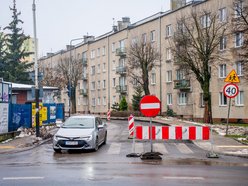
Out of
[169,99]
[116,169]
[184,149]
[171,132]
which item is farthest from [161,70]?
[116,169]

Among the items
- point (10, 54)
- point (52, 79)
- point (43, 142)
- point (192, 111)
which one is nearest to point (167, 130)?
point (43, 142)

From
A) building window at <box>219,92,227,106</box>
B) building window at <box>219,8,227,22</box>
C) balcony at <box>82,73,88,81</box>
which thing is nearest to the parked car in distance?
building window at <box>219,92,227,106</box>

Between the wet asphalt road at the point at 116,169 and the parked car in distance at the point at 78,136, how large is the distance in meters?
0.33

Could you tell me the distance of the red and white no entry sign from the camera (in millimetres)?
14734

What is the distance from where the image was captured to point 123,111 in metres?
55.2

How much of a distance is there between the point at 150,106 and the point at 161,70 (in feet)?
139

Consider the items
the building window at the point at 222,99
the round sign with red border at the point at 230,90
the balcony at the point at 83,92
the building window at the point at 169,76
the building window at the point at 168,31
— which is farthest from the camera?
the balcony at the point at 83,92

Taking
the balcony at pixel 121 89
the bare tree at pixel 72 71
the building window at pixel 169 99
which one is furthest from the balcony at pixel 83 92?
the building window at pixel 169 99

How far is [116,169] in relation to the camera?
1162 cm

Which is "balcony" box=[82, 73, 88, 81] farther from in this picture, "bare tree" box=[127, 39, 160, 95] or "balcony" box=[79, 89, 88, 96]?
"bare tree" box=[127, 39, 160, 95]

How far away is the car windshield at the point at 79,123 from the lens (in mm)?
17406

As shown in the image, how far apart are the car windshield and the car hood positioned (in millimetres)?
522

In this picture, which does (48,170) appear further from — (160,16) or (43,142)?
(160,16)

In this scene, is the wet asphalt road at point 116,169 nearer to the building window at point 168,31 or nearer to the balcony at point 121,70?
the building window at point 168,31
